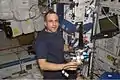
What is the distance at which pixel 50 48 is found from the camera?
2.04m

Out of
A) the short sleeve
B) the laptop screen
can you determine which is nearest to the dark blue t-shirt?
the short sleeve

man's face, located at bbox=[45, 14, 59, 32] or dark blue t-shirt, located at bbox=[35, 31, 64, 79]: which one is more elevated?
man's face, located at bbox=[45, 14, 59, 32]

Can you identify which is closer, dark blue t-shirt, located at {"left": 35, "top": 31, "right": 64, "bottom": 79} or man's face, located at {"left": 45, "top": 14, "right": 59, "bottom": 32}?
dark blue t-shirt, located at {"left": 35, "top": 31, "right": 64, "bottom": 79}

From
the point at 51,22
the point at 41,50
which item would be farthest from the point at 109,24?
the point at 41,50

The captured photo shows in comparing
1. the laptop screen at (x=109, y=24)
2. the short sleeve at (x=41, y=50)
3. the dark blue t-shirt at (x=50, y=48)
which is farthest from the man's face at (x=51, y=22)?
the laptop screen at (x=109, y=24)

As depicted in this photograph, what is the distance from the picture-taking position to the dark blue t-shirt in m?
1.93

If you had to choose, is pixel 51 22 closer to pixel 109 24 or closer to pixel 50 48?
pixel 50 48

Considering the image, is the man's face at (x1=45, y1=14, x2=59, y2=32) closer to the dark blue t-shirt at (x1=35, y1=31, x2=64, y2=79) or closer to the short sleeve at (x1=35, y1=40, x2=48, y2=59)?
the dark blue t-shirt at (x1=35, y1=31, x2=64, y2=79)

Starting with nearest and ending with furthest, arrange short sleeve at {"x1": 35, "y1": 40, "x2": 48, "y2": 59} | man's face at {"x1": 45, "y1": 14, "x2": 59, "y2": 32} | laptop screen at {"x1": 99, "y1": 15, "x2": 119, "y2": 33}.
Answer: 1. short sleeve at {"x1": 35, "y1": 40, "x2": 48, "y2": 59}
2. man's face at {"x1": 45, "y1": 14, "x2": 59, "y2": 32}
3. laptop screen at {"x1": 99, "y1": 15, "x2": 119, "y2": 33}

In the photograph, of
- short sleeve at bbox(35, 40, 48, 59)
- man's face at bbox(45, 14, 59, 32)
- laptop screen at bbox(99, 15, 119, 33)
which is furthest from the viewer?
laptop screen at bbox(99, 15, 119, 33)

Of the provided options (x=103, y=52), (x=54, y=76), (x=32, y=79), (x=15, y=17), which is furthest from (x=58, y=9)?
(x=54, y=76)

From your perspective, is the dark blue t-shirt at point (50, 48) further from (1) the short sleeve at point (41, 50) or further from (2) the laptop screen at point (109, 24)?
(2) the laptop screen at point (109, 24)

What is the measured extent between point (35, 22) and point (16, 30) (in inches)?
14.5

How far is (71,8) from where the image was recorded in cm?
295
